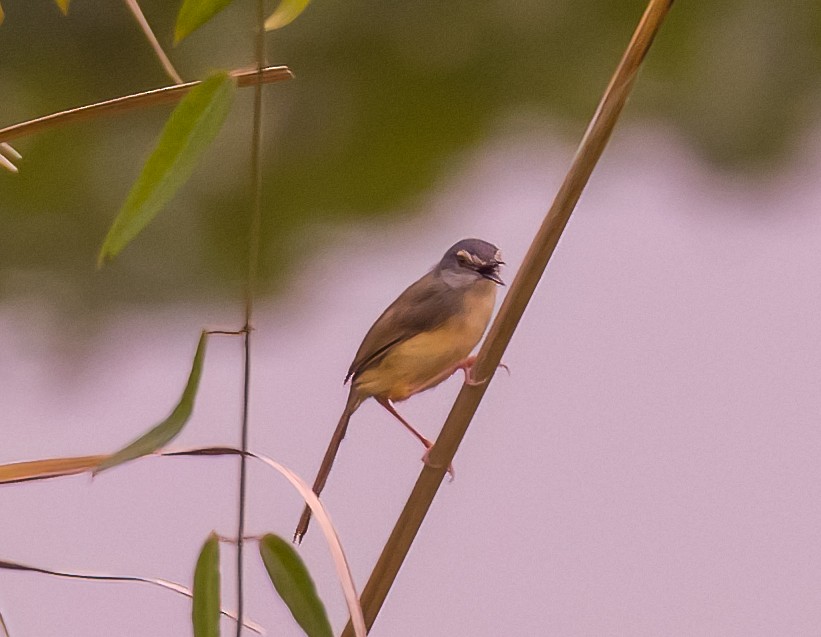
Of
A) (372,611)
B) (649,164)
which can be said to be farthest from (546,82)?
(372,611)

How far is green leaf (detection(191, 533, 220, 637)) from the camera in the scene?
35cm

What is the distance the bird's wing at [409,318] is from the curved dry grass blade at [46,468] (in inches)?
11.7

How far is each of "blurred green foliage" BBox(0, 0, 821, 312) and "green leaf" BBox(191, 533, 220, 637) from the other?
91 cm

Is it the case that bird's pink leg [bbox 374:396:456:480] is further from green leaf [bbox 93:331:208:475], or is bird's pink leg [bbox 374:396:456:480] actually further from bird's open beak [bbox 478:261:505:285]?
green leaf [bbox 93:331:208:475]

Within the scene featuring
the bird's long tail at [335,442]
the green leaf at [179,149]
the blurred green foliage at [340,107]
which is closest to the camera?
the green leaf at [179,149]

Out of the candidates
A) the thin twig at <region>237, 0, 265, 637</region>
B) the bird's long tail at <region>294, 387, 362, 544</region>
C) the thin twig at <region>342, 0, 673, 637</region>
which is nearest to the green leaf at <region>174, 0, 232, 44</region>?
the thin twig at <region>237, 0, 265, 637</region>

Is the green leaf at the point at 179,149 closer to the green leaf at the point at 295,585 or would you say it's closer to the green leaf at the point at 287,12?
the green leaf at the point at 287,12

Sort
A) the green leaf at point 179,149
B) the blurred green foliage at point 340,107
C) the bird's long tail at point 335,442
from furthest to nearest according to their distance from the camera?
the blurred green foliage at point 340,107 < the bird's long tail at point 335,442 < the green leaf at point 179,149

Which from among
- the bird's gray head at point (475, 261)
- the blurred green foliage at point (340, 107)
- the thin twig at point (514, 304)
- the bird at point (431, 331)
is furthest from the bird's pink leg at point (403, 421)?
the blurred green foliage at point (340, 107)

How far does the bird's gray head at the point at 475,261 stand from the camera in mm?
666

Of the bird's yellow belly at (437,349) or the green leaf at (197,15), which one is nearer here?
the green leaf at (197,15)

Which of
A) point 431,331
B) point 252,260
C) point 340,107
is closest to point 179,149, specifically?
point 252,260

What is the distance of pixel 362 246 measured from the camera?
122 cm

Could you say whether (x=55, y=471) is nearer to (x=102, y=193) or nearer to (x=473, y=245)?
(x=473, y=245)
